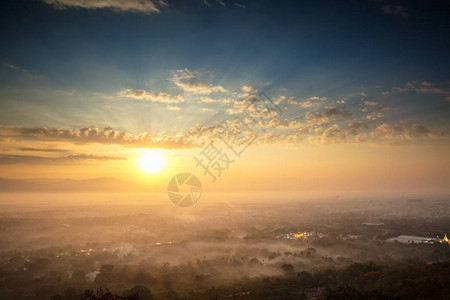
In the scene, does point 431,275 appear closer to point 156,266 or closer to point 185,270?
point 185,270

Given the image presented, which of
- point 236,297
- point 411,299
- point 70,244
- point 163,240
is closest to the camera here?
point 411,299

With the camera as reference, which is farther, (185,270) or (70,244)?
(70,244)

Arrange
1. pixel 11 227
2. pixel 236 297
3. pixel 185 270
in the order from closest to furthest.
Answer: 1. pixel 236 297
2. pixel 185 270
3. pixel 11 227

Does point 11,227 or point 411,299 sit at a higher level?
point 11,227

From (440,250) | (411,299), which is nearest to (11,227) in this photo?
(411,299)

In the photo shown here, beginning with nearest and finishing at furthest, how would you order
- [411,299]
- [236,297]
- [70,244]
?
[411,299] → [236,297] → [70,244]

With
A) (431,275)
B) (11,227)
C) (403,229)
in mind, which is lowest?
(403,229)

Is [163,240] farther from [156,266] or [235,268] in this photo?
[235,268]

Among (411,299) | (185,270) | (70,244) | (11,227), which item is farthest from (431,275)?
(11,227)

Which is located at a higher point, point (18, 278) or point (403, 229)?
point (18, 278)
